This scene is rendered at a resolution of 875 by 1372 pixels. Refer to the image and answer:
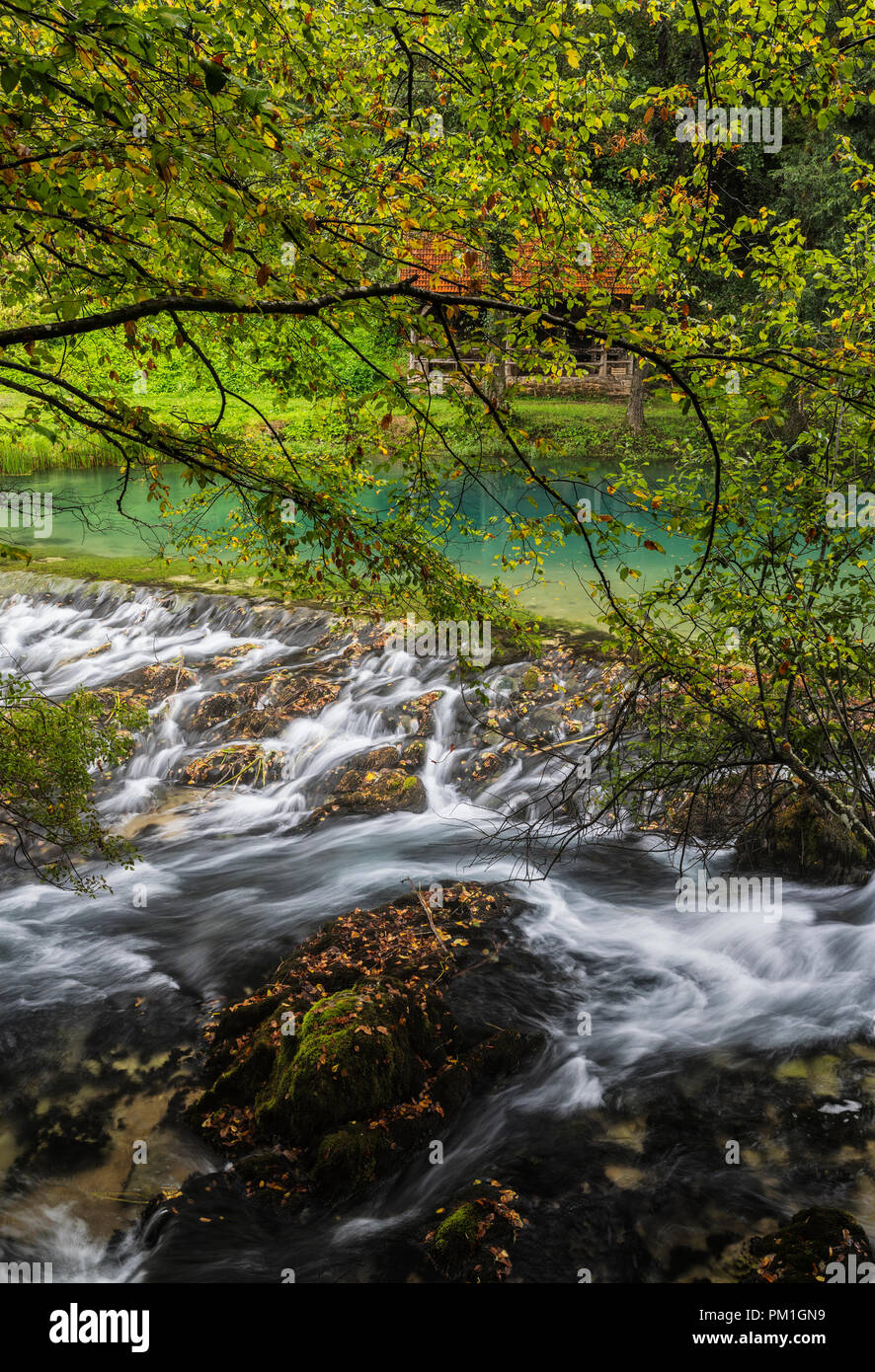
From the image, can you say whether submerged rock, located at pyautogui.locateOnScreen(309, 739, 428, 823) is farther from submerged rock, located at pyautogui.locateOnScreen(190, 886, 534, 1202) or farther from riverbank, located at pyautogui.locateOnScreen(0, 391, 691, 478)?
riverbank, located at pyautogui.locateOnScreen(0, 391, 691, 478)

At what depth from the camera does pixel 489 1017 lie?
6812 mm

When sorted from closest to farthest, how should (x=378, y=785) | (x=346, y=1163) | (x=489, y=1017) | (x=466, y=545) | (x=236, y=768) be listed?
1. (x=346, y=1163)
2. (x=489, y=1017)
3. (x=378, y=785)
4. (x=236, y=768)
5. (x=466, y=545)

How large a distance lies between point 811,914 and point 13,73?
25.4ft

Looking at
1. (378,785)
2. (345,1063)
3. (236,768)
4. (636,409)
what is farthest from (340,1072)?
(636,409)

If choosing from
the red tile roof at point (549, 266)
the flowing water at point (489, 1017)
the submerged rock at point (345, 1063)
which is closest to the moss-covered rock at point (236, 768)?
the flowing water at point (489, 1017)

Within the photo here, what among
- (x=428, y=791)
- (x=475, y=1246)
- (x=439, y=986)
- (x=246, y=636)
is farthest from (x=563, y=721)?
(x=475, y=1246)

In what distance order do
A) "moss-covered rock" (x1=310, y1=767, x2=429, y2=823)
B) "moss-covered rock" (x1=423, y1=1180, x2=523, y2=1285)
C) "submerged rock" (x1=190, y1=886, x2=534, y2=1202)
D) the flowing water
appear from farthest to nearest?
"moss-covered rock" (x1=310, y1=767, x2=429, y2=823), "submerged rock" (x1=190, y1=886, x2=534, y2=1202), the flowing water, "moss-covered rock" (x1=423, y1=1180, x2=523, y2=1285)

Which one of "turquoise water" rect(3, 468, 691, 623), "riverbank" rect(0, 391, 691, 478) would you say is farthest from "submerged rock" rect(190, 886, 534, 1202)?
"riverbank" rect(0, 391, 691, 478)

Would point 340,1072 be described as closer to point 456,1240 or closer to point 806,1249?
point 456,1240

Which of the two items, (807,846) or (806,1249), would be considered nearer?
(806,1249)

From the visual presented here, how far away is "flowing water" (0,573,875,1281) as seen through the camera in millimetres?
5160

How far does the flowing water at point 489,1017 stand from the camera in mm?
5160

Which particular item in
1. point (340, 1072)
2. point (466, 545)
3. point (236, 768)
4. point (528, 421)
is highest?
point (528, 421)

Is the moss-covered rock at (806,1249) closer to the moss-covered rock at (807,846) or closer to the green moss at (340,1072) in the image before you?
the green moss at (340,1072)
